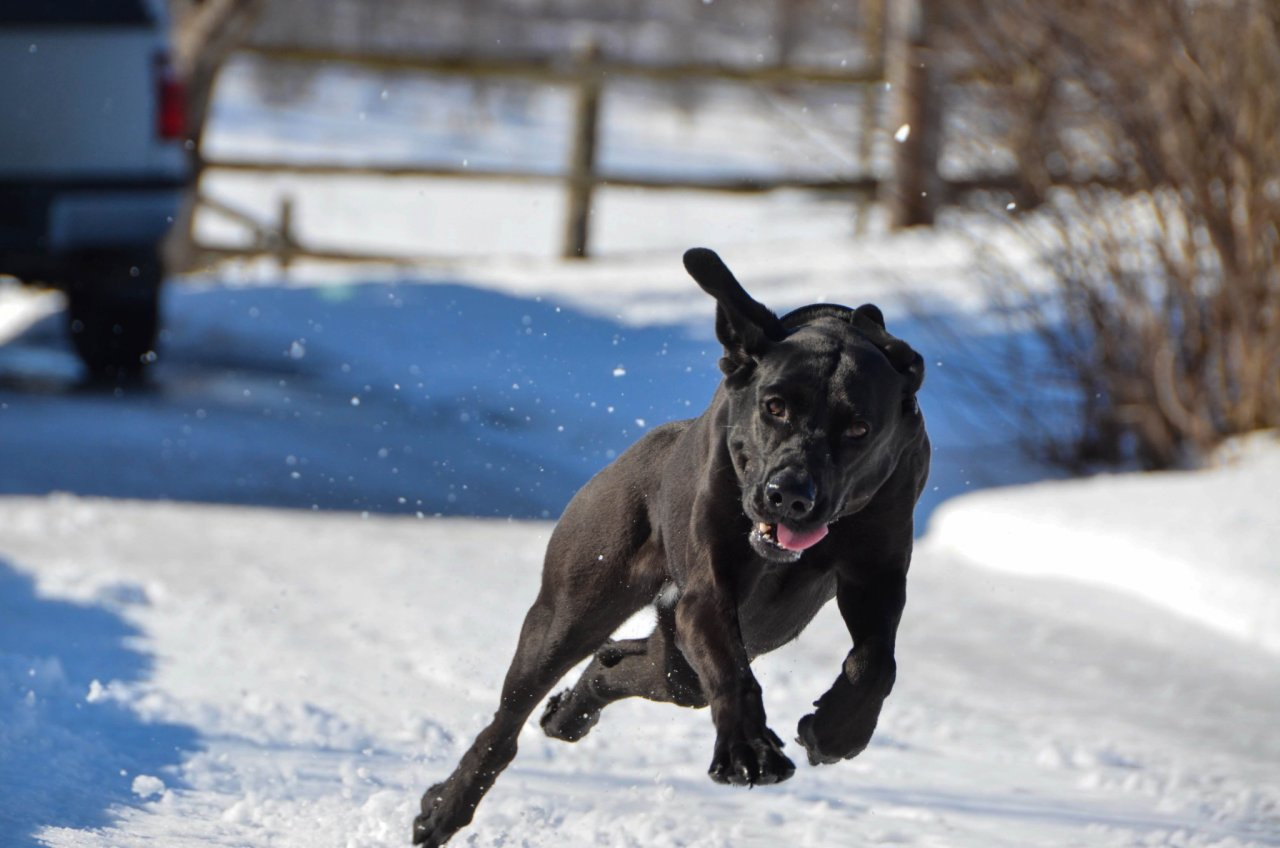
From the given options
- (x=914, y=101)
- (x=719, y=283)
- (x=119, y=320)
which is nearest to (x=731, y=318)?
(x=719, y=283)

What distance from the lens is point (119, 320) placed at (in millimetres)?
9180

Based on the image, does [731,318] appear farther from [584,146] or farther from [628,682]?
[584,146]

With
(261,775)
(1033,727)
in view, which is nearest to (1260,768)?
(1033,727)

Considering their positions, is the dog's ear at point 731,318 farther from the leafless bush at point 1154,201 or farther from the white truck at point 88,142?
the white truck at point 88,142

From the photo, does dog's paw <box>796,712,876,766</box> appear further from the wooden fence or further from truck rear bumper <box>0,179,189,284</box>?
the wooden fence

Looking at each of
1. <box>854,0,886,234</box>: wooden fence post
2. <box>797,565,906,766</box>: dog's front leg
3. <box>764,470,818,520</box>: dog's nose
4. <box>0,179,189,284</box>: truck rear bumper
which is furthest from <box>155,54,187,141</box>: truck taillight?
<box>764,470,818,520</box>: dog's nose

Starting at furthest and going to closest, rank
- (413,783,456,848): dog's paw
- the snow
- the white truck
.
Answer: the white truck
the snow
(413,783,456,848): dog's paw

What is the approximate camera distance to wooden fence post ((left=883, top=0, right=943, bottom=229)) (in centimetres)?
964

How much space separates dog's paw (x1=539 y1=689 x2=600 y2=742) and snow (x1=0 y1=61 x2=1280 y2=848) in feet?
0.71

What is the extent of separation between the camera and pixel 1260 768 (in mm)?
4336

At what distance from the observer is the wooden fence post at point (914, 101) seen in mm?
9641

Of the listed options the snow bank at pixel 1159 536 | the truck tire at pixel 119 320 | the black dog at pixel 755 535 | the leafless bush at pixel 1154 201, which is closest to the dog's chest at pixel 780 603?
the black dog at pixel 755 535

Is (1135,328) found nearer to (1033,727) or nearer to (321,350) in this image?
(1033,727)

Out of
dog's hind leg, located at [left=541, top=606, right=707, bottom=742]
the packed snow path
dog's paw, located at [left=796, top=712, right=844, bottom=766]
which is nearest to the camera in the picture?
dog's paw, located at [left=796, top=712, right=844, bottom=766]
